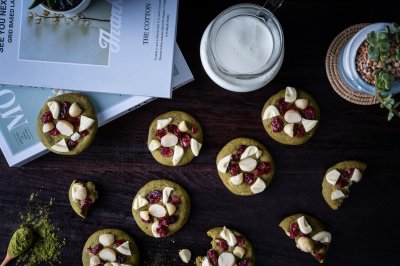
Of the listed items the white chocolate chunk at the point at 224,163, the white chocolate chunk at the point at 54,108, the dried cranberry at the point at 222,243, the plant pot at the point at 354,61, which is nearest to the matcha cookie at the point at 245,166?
the white chocolate chunk at the point at 224,163

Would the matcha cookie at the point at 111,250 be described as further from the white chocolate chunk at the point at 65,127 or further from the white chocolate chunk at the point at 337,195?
the white chocolate chunk at the point at 337,195

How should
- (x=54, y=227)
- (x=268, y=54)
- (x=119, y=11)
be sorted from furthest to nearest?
1. (x=54, y=227)
2. (x=119, y=11)
3. (x=268, y=54)

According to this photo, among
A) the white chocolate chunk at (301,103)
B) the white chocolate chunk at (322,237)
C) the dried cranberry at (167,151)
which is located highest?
the white chocolate chunk at (301,103)

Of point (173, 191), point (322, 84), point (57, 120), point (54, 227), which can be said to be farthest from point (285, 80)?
point (54, 227)

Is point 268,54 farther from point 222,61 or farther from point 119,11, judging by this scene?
point 119,11

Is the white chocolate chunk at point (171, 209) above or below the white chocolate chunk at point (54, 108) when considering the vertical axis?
below

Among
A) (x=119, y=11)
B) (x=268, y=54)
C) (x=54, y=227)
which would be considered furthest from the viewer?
(x=54, y=227)
